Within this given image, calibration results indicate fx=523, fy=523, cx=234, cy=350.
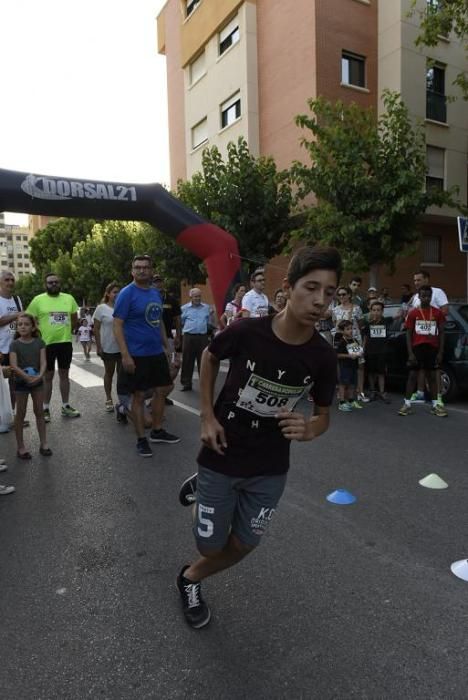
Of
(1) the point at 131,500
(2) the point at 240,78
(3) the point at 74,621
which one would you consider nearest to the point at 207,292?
(2) the point at 240,78

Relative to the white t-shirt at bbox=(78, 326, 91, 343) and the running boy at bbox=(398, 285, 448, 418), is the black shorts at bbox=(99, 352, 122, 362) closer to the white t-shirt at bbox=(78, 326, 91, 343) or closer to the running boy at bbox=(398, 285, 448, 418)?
the running boy at bbox=(398, 285, 448, 418)

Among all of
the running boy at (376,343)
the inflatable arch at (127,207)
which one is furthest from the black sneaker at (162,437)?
the inflatable arch at (127,207)

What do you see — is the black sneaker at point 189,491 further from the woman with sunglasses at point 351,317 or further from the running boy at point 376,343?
the running boy at point 376,343

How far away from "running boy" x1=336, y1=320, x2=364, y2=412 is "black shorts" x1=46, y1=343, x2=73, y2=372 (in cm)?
384

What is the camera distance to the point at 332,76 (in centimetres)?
1750

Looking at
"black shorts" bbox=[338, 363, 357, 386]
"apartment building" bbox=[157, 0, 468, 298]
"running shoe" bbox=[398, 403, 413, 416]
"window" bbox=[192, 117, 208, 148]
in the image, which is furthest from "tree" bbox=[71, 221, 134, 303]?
"running shoe" bbox=[398, 403, 413, 416]

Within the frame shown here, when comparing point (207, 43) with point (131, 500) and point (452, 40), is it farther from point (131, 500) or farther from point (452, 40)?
point (131, 500)

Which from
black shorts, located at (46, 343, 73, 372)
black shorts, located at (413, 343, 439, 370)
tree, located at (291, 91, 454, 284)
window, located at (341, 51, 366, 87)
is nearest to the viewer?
black shorts, located at (46, 343, 73, 372)

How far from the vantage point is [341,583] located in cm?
288

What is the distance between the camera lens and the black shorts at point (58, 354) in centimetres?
700

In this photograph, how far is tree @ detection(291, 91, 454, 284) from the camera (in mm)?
11992

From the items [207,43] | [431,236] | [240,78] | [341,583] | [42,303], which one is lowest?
[341,583]

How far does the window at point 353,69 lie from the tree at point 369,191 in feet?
19.4

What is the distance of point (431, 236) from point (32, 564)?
19.7 m
